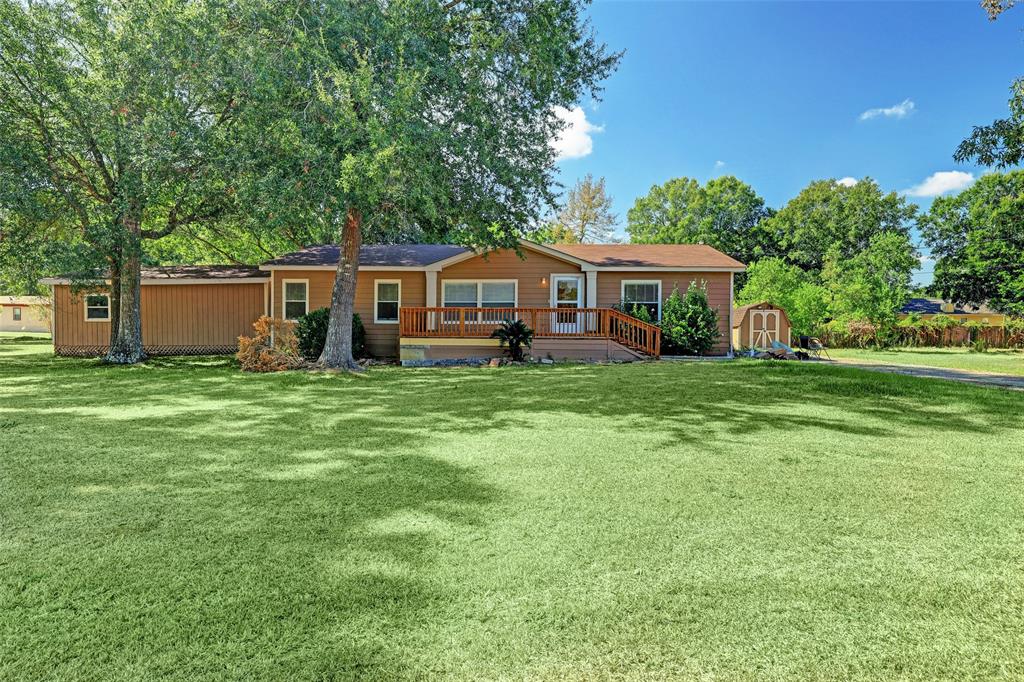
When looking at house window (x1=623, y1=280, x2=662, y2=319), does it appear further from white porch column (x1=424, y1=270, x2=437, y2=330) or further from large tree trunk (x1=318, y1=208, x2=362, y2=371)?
large tree trunk (x1=318, y1=208, x2=362, y2=371)

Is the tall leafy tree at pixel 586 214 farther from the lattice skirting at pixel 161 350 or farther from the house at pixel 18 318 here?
the house at pixel 18 318

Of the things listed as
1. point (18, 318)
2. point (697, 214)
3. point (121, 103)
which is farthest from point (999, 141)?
point (18, 318)

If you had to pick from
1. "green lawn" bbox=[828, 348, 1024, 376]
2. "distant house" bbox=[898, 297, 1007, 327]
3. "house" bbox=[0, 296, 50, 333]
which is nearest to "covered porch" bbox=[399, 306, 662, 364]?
"green lawn" bbox=[828, 348, 1024, 376]

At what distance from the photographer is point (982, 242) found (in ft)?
106

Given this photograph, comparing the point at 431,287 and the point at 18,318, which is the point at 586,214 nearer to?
the point at 431,287

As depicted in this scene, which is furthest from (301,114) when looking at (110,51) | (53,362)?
(53,362)

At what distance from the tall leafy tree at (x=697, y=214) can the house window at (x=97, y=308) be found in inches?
1272

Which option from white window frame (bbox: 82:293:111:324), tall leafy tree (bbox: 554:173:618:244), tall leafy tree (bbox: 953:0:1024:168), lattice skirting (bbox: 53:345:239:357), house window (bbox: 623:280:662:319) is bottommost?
lattice skirting (bbox: 53:345:239:357)

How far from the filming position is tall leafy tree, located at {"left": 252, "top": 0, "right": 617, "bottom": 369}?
9656mm

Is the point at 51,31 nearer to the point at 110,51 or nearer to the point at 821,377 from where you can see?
the point at 110,51

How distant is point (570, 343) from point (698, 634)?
12.2 meters

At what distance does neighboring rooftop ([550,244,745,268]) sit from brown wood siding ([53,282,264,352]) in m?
11.3

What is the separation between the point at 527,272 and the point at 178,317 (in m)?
12.1

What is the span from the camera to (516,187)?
11.7 metres
